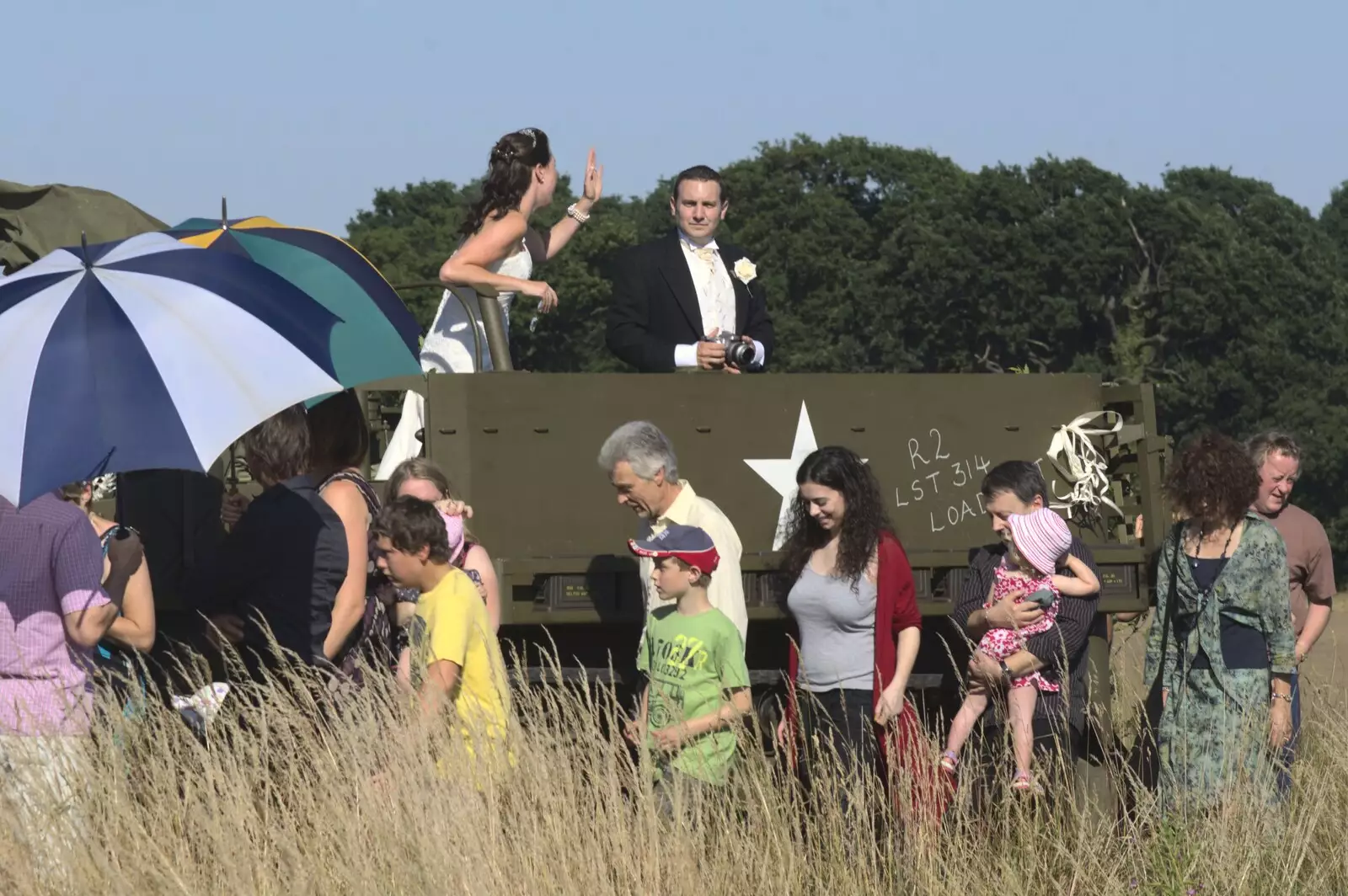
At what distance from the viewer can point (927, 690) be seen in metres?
7.71

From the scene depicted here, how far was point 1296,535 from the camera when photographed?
26.0 feet

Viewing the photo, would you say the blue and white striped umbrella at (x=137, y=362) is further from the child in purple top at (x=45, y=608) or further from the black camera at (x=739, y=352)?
the black camera at (x=739, y=352)

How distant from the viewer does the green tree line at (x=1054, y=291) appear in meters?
42.8

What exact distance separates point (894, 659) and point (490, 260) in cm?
244

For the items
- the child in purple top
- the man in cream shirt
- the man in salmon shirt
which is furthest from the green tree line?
the child in purple top

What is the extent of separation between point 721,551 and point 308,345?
1.43m

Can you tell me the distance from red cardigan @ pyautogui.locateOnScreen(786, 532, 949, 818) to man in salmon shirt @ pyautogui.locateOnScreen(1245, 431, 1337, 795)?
71.1 inches

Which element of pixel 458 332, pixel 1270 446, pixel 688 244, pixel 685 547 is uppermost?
pixel 688 244

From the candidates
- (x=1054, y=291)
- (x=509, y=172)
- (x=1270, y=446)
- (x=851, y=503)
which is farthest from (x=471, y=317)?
(x=1054, y=291)

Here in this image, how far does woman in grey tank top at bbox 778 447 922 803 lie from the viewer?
21.5 ft

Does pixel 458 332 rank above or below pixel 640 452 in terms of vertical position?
above

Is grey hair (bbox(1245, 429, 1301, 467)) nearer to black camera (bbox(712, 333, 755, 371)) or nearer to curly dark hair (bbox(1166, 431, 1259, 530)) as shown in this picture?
curly dark hair (bbox(1166, 431, 1259, 530))

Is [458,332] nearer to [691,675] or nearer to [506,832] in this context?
[691,675]

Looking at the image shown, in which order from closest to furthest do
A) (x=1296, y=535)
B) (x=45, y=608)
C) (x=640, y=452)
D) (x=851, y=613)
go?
(x=45, y=608) < (x=640, y=452) < (x=851, y=613) < (x=1296, y=535)
